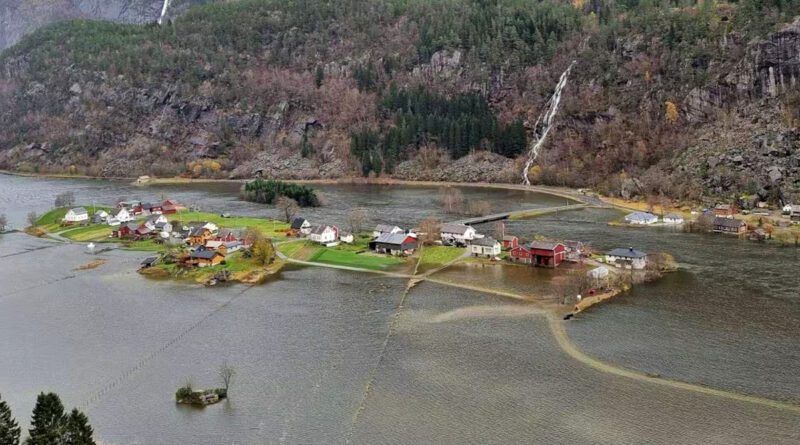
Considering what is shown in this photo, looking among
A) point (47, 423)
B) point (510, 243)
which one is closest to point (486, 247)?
point (510, 243)

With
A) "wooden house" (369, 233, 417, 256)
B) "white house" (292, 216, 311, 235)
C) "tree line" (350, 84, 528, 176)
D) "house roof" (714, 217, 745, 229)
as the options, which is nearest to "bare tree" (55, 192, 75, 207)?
"white house" (292, 216, 311, 235)

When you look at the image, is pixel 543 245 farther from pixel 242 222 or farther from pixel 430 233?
pixel 242 222

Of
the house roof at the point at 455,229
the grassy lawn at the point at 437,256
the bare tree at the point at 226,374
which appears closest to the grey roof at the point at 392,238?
the grassy lawn at the point at 437,256

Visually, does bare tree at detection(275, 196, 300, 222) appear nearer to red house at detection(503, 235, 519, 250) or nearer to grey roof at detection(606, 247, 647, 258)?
red house at detection(503, 235, 519, 250)

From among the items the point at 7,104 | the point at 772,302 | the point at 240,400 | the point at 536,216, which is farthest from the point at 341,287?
the point at 7,104

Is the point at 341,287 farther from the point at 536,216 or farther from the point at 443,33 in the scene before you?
the point at 443,33

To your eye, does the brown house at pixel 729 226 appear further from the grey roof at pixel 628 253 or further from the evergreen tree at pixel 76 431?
the evergreen tree at pixel 76 431
